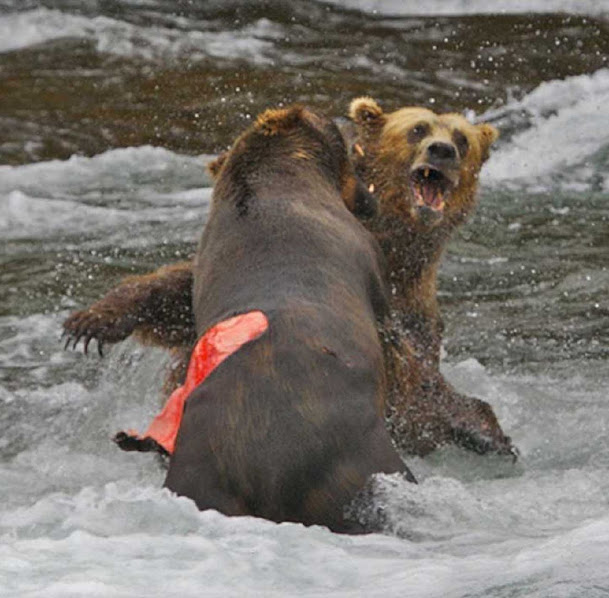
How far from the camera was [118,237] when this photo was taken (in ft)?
39.8

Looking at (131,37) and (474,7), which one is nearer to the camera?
(131,37)

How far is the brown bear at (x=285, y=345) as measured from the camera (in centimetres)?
582

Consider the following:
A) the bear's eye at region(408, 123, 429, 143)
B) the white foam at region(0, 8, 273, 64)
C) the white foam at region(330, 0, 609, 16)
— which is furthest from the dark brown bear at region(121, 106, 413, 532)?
the white foam at region(330, 0, 609, 16)

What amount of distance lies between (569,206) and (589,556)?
7.93 m

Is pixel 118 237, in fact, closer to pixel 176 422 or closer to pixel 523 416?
pixel 523 416

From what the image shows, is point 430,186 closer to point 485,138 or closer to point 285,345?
point 485,138

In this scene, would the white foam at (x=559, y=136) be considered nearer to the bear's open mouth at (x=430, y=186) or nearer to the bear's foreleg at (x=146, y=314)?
the bear's open mouth at (x=430, y=186)

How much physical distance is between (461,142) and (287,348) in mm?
3494

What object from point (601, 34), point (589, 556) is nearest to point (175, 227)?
point (601, 34)

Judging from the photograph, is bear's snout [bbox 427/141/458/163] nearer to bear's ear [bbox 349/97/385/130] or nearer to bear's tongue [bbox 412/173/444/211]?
bear's tongue [bbox 412/173/444/211]

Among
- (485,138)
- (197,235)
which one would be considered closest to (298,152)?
(485,138)

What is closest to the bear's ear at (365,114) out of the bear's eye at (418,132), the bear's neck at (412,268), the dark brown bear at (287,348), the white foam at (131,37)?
the bear's eye at (418,132)

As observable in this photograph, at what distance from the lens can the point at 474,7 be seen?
56.3ft

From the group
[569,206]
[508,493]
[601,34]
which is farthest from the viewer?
[601,34]
